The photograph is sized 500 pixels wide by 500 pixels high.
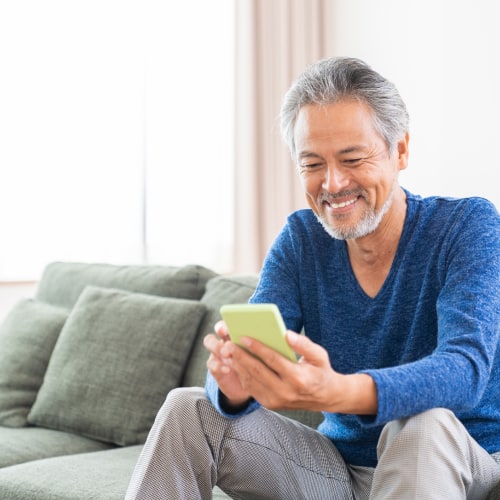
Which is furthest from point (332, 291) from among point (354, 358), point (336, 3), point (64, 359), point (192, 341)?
point (336, 3)

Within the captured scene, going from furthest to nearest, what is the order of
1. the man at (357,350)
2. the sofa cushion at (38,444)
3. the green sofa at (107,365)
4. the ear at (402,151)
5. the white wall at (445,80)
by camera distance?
the white wall at (445,80), the green sofa at (107,365), the sofa cushion at (38,444), the ear at (402,151), the man at (357,350)

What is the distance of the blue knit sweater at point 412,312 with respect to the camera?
1391 millimetres

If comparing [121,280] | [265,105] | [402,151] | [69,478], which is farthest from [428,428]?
[265,105]

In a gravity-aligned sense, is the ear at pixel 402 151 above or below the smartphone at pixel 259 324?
above

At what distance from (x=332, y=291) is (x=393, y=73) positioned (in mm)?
2527

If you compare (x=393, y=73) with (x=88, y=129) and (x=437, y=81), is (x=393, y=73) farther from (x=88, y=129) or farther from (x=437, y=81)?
(x=88, y=129)

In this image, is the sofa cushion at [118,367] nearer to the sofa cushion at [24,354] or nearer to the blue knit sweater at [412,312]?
the sofa cushion at [24,354]

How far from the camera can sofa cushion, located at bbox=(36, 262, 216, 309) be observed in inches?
109

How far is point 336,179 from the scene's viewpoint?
1661 mm

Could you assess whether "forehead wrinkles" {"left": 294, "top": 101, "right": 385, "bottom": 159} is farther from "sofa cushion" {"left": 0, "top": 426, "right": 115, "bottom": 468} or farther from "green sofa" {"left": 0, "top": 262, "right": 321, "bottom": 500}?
"sofa cushion" {"left": 0, "top": 426, "right": 115, "bottom": 468}

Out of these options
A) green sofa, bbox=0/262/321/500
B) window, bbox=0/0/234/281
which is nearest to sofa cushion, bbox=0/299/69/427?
green sofa, bbox=0/262/321/500

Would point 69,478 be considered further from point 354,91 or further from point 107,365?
point 354,91

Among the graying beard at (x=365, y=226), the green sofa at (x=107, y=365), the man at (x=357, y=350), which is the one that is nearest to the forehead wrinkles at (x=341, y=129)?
the man at (x=357, y=350)

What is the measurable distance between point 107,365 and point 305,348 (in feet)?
4.50
